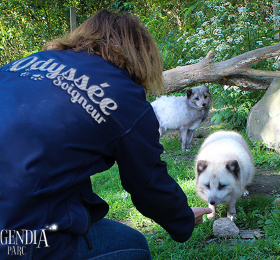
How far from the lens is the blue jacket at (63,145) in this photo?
1438mm

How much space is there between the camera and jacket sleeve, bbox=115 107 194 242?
157cm

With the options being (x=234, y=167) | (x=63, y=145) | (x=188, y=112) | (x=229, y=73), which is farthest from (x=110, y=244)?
(x=188, y=112)

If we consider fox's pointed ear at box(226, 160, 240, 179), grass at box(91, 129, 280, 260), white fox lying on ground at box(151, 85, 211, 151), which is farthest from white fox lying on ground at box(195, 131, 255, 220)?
white fox lying on ground at box(151, 85, 211, 151)

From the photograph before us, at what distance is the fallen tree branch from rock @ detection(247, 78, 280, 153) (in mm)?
318

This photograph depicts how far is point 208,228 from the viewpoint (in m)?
3.29

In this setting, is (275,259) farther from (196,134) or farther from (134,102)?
(196,134)

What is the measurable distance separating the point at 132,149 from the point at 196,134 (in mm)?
6195

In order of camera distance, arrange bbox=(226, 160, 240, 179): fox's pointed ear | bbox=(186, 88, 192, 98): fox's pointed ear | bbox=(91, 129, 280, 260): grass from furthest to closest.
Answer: bbox=(186, 88, 192, 98): fox's pointed ear, bbox=(226, 160, 240, 179): fox's pointed ear, bbox=(91, 129, 280, 260): grass

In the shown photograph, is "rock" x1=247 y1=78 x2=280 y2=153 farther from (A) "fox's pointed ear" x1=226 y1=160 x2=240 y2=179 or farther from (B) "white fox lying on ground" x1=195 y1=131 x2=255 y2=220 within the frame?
(A) "fox's pointed ear" x1=226 y1=160 x2=240 y2=179

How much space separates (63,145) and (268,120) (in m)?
4.81

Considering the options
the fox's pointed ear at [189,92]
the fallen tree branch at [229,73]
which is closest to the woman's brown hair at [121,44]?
the fallen tree branch at [229,73]

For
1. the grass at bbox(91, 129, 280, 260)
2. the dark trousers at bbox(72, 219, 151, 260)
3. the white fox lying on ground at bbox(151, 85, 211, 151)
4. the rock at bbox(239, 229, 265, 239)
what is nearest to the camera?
the dark trousers at bbox(72, 219, 151, 260)

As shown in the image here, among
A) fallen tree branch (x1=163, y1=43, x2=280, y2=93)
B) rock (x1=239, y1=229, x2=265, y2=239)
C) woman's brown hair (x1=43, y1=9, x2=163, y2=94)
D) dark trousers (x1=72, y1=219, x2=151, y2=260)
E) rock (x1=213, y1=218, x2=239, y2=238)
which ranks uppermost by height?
woman's brown hair (x1=43, y1=9, x2=163, y2=94)

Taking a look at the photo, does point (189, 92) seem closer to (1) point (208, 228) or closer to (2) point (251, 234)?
(1) point (208, 228)
